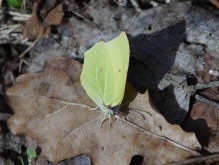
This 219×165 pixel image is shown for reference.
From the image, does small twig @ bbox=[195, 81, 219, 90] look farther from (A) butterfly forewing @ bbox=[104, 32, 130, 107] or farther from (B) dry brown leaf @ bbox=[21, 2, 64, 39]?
(B) dry brown leaf @ bbox=[21, 2, 64, 39]

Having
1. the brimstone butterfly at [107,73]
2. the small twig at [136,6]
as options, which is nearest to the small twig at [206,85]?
the brimstone butterfly at [107,73]

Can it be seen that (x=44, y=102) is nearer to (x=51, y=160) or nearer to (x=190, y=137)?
(x=51, y=160)

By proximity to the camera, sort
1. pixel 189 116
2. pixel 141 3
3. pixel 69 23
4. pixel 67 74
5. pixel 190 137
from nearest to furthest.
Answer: pixel 190 137 → pixel 189 116 → pixel 67 74 → pixel 141 3 → pixel 69 23

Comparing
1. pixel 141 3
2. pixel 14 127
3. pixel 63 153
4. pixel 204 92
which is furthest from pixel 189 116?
pixel 14 127

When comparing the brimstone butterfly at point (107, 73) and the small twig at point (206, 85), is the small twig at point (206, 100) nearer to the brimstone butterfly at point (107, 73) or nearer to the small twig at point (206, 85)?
the small twig at point (206, 85)

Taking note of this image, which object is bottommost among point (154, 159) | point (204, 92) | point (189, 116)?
point (154, 159)

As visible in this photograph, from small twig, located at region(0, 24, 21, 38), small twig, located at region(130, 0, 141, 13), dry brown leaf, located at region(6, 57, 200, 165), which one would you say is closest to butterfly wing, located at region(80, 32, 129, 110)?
dry brown leaf, located at region(6, 57, 200, 165)
